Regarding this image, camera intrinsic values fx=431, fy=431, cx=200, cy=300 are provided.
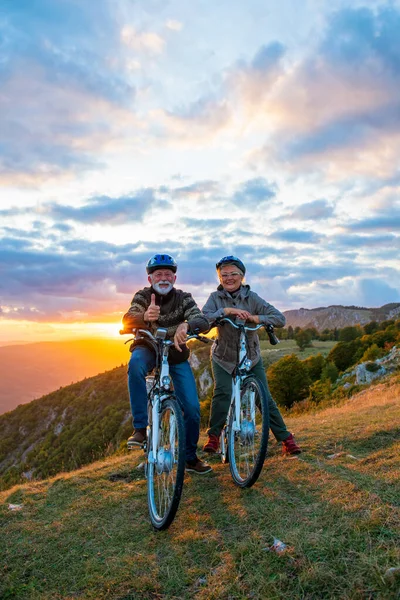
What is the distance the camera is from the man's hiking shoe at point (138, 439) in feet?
17.9

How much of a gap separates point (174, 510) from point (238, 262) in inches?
143

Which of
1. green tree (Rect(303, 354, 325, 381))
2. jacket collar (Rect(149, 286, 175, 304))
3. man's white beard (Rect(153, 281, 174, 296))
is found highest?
man's white beard (Rect(153, 281, 174, 296))

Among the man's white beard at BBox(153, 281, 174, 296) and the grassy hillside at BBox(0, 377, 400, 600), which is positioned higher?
the man's white beard at BBox(153, 281, 174, 296)

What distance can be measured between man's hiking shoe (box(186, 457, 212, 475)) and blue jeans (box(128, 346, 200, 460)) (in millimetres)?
416

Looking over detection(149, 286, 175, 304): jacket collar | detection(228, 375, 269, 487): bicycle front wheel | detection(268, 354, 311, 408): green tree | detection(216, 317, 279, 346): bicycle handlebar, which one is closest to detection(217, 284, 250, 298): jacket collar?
detection(216, 317, 279, 346): bicycle handlebar

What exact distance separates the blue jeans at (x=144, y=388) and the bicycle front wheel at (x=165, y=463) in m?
0.72

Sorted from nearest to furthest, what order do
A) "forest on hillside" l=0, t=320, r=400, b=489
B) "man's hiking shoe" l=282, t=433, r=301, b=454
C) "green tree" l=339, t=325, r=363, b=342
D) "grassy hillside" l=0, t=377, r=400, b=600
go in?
"grassy hillside" l=0, t=377, r=400, b=600 → "man's hiking shoe" l=282, t=433, r=301, b=454 → "forest on hillside" l=0, t=320, r=400, b=489 → "green tree" l=339, t=325, r=363, b=342

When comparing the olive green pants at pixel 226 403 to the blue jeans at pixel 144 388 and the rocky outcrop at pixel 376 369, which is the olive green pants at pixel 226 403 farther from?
the rocky outcrop at pixel 376 369

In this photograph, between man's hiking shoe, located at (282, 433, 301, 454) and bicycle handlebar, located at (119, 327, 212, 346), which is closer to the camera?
bicycle handlebar, located at (119, 327, 212, 346)

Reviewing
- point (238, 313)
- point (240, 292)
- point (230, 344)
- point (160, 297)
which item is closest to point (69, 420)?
point (230, 344)

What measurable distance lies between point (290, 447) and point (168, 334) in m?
2.51

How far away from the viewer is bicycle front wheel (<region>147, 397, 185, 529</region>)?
4391mm

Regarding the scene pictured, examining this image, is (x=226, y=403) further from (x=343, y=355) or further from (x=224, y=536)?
(x=343, y=355)

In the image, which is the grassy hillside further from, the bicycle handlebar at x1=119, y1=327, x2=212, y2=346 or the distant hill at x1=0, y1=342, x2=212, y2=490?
the distant hill at x1=0, y1=342, x2=212, y2=490
